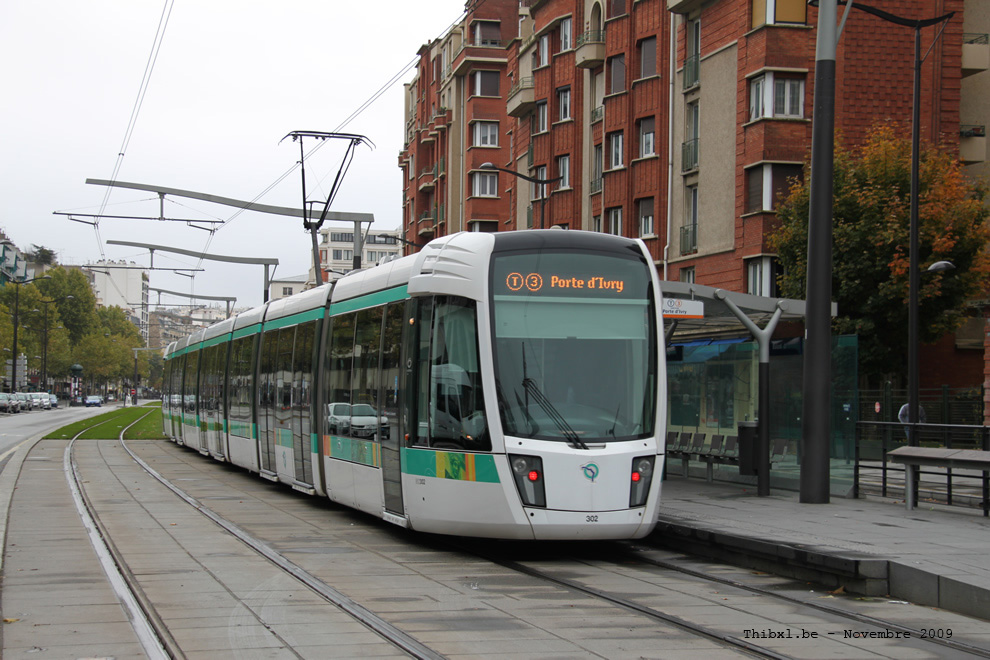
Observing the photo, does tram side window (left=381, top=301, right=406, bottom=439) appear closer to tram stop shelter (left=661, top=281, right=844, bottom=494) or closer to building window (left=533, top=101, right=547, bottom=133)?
tram stop shelter (left=661, top=281, right=844, bottom=494)

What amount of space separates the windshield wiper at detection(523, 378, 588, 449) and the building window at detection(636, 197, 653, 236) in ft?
96.0

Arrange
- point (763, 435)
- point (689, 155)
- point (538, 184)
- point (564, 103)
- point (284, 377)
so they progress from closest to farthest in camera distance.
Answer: point (763, 435) → point (284, 377) → point (689, 155) → point (564, 103) → point (538, 184)

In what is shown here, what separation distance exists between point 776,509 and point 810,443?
3.55 feet

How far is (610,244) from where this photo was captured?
11852 mm

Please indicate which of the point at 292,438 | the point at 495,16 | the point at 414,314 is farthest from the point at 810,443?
the point at 495,16

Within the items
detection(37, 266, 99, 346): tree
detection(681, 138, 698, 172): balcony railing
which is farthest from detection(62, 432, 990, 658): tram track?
detection(37, 266, 99, 346): tree

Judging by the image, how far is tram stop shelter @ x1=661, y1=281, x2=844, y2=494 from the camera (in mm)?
15531

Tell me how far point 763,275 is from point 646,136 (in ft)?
26.5

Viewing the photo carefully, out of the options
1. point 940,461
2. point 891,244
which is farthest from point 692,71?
point 940,461

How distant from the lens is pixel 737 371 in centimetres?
1780

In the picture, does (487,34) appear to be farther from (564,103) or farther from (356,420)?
(356,420)

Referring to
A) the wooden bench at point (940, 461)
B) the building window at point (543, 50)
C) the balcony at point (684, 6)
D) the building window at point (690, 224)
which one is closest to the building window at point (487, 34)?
the building window at point (543, 50)

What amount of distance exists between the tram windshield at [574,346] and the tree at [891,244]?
21913mm

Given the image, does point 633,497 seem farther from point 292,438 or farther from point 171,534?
point 292,438
